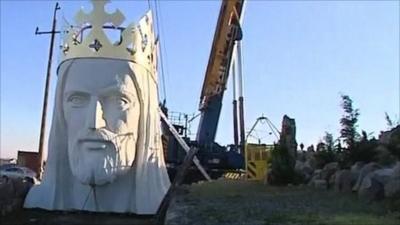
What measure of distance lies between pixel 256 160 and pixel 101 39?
11283 millimetres

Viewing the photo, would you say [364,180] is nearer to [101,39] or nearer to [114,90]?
[114,90]

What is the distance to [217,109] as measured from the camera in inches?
970

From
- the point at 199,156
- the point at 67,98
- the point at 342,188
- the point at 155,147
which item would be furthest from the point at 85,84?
the point at 199,156

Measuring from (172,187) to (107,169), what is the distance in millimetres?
1576

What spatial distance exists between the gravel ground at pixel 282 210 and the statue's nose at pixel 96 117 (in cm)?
204

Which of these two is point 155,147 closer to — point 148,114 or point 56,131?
point 148,114

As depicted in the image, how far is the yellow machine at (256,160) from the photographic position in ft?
68.4

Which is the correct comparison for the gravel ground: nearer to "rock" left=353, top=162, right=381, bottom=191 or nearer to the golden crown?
"rock" left=353, top=162, right=381, bottom=191

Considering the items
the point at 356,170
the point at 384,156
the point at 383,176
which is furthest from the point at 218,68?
the point at 383,176

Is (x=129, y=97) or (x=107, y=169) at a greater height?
(x=129, y=97)

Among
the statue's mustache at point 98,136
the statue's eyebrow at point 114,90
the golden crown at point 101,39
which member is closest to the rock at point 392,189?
the statue's mustache at point 98,136

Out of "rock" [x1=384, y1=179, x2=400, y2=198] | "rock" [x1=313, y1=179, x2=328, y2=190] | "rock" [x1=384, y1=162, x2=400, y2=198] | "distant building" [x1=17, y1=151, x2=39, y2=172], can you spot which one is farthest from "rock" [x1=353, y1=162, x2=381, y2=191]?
"distant building" [x1=17, y1=151, x2=39, y2=172]

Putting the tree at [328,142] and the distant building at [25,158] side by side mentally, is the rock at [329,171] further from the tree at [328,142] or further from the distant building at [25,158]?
the distant building at [25,158]

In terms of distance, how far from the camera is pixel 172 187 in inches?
463
